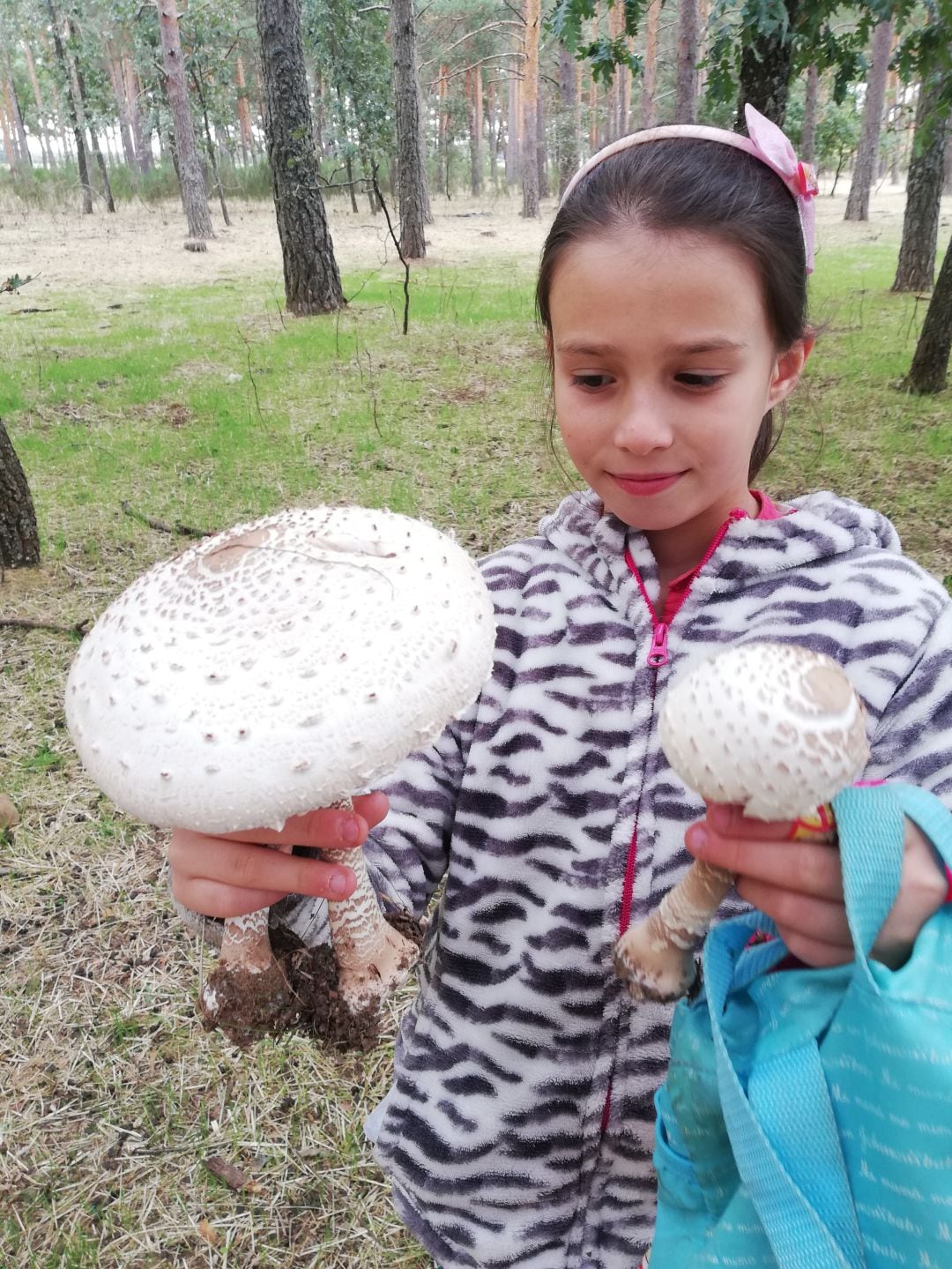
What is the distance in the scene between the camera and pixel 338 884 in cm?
115

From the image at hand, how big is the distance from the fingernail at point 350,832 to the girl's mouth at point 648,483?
739mm

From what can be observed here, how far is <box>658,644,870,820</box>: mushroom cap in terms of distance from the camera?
0.85m

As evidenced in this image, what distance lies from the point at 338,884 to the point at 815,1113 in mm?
654

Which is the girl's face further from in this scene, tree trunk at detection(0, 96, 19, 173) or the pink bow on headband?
tree trunk at detection(0, 96, 19, 173)

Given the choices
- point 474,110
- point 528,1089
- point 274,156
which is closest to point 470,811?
point 528,1089

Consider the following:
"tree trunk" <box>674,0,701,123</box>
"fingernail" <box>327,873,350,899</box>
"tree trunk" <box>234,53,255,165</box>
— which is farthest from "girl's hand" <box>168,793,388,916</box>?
"tree trunk" <box>234,53,255,165</box>

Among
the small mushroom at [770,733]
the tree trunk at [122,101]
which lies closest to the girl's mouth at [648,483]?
the small mushroom at [770,733]

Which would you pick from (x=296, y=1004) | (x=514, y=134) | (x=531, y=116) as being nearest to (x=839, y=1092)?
(x=296, y=1004)

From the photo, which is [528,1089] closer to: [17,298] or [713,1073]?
[713,1073]

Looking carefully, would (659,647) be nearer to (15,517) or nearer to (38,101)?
(15,517)

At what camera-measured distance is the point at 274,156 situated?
10125 millimetres

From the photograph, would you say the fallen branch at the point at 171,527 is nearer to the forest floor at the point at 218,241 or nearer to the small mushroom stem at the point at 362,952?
the small mushroom stem at the point at 362,952

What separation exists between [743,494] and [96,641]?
3.93ft

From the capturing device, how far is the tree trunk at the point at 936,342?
6.17 metres
